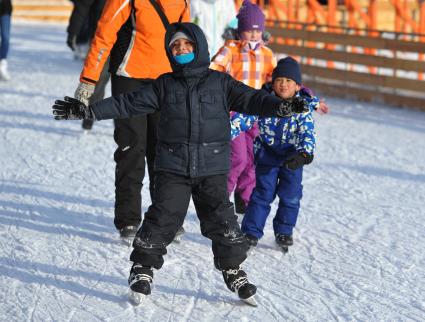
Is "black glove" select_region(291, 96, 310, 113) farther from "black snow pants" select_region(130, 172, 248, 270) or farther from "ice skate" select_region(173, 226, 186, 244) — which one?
"ice skate" select_region(173, 226, 186, 244)

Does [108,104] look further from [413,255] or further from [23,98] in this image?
[23,98]

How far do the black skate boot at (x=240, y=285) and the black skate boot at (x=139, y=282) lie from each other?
1.14 ft

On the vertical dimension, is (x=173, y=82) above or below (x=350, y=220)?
above

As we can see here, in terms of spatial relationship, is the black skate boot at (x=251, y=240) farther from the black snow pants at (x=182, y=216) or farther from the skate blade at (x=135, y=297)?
the skate blade at (x=135, y=297)

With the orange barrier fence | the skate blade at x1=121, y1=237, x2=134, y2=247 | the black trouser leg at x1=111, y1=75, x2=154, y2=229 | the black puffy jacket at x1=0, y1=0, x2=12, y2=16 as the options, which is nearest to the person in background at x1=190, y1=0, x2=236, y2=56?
the black trouser leg at x1=111, y1=75, x2=154, y2=229

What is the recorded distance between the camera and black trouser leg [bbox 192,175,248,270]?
390cm

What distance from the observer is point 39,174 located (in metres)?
6.75

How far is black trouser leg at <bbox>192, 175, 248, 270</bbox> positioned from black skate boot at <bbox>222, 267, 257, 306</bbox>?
0.11 feet

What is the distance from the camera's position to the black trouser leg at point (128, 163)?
4840 mm

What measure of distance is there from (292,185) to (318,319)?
1.15 metres

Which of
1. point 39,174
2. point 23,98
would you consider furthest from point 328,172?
point 23,98

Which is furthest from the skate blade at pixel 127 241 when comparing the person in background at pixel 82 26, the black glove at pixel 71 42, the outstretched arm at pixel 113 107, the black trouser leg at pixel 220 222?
the black glove at pixel 71 42

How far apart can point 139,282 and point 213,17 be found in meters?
3.19

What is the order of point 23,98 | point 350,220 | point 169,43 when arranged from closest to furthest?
point 169,43 < point 350,220 < point 23,98
